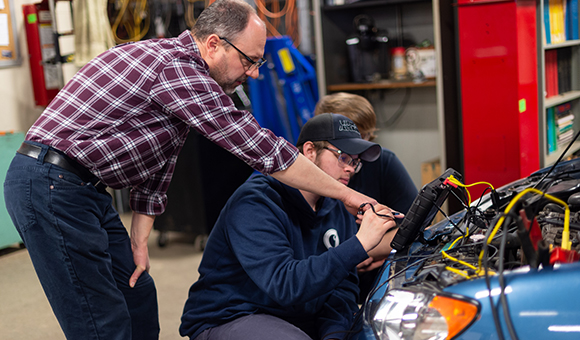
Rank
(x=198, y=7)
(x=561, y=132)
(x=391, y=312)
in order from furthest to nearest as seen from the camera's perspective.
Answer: (x=198, y=7), (x=561, y=132), (x=391, y=312)

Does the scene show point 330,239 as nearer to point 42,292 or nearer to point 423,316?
point 423,316

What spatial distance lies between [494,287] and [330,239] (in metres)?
0.78

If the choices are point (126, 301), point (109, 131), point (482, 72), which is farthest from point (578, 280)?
point (482, 72)

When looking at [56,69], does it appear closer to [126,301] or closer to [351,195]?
[126,301]

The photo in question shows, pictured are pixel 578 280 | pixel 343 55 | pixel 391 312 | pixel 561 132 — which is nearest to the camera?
pixel 578 280

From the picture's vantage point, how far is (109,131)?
63.1 inches

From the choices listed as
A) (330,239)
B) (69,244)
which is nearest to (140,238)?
(69,244)

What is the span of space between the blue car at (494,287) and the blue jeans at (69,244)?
0.79 meters

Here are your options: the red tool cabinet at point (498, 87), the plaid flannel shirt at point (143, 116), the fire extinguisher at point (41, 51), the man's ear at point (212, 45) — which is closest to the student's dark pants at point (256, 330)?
the plaid flannel shirt at point (143, 116)

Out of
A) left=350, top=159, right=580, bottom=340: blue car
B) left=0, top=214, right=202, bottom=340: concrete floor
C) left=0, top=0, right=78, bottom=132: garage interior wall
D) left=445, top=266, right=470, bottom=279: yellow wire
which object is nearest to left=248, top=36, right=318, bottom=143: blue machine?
left=0, top=214, right=202, bottom=340: concrete floor

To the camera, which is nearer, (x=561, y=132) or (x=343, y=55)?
(x=561, y=132)

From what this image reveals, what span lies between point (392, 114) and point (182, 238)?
2020 millimetres

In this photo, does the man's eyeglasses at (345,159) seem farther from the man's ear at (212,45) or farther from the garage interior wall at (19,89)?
the garage interior wall at (19,89)

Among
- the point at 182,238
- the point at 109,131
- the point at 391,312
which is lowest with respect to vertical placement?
the point at 182,238
